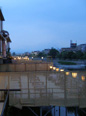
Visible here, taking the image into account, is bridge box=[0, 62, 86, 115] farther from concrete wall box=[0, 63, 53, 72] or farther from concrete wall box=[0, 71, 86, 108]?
concrete wall box=[0, 63, 53, 72]

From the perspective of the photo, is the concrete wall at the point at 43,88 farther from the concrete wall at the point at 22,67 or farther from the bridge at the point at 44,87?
the concrete wall at the point at 22,67

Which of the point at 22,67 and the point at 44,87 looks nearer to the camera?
the point at 44,87

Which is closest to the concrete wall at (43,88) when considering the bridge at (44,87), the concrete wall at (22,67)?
the bridge at (44,87)

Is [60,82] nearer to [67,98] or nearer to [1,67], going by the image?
[67,98]

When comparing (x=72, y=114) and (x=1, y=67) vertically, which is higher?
(x=1, y=67)

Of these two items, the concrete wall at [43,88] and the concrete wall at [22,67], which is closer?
the concrete wall at [43,88]

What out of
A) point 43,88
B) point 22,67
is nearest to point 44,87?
point 43,88

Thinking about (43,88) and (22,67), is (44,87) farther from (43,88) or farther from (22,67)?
(22,67)

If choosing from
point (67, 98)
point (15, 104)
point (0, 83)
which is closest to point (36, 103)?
point (15, 104)

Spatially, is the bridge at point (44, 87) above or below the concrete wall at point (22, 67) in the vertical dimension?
below

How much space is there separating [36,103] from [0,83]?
2410 mm

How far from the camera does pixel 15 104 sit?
294 inches

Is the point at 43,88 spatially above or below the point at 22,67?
below

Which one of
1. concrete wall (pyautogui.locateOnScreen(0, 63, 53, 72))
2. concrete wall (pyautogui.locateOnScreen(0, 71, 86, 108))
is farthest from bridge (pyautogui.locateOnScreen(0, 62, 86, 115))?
concrete wall (pyautogui.locateOnScreen(0, 63, 53, 72))
